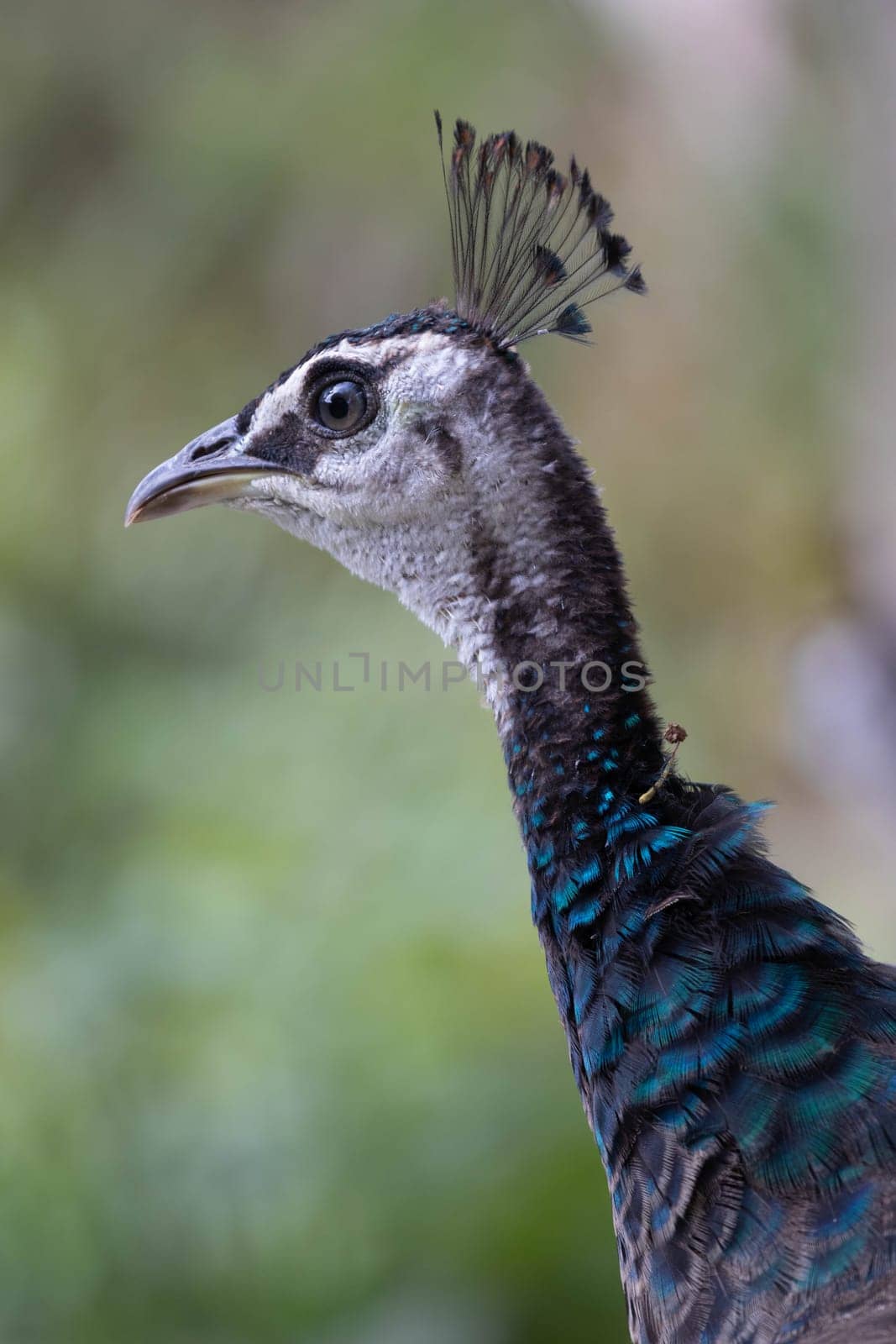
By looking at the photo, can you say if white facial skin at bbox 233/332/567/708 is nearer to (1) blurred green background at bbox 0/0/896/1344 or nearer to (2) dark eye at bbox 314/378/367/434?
(2) dark eye at bbox 314/378/367/434

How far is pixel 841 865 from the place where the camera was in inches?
139

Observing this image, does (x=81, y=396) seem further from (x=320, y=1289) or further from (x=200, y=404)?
(x=320, y=1289)

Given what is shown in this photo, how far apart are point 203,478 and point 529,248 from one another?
451 mm

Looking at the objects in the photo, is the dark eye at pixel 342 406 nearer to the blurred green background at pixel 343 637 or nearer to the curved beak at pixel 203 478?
the curved beak at pixel 203 478

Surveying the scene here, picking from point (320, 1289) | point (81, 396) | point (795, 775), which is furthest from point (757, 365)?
point (320, 1289)

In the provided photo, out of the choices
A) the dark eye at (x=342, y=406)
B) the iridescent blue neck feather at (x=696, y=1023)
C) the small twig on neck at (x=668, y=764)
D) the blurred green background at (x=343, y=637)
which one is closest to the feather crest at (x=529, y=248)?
the dark eye at (x=342, y=406)

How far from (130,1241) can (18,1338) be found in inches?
9.3

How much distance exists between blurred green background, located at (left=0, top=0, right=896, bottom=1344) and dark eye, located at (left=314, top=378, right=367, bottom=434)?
1.42 meters

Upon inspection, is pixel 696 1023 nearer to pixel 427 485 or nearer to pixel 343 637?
pixel 427 485

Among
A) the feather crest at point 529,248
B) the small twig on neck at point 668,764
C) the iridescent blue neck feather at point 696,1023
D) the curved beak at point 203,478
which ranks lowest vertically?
the iridescent blue neck feather at point 696,1023

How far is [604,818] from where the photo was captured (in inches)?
46.9

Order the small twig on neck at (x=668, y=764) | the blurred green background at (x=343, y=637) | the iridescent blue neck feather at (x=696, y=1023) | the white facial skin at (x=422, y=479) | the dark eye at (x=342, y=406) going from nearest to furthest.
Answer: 1. the iridescent blue neck feather at (x=696, y=1023)
2. the small twig on neck at (x=668, y=764)
3. the white facial skin at (x=422, y=479)
4. the dark eye at (x=342, y=406)
5. the blurred green background at (x=343, y=637)

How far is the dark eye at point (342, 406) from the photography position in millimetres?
1460

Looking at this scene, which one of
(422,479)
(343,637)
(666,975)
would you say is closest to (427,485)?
(422,479)
